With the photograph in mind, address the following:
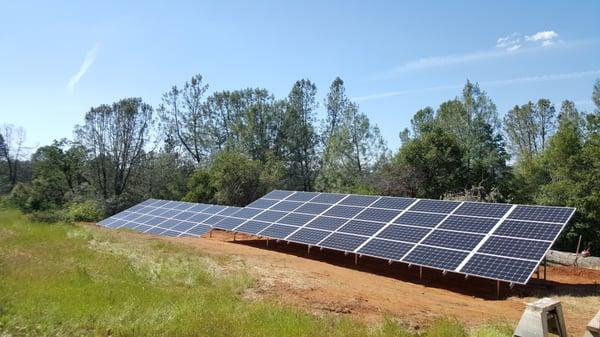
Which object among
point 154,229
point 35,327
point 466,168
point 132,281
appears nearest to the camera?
point 35,327

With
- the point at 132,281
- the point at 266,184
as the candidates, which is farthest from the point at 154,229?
the point at 132,281

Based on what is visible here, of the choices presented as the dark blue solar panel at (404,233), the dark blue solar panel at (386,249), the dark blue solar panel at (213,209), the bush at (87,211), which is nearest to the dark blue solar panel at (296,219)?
the dark blue solar panel at (404,233)

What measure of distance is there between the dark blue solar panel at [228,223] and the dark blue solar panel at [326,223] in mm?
4773

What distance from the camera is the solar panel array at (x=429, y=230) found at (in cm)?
1449

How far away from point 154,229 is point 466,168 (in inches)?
994

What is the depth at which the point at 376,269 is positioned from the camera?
1878 centimetres

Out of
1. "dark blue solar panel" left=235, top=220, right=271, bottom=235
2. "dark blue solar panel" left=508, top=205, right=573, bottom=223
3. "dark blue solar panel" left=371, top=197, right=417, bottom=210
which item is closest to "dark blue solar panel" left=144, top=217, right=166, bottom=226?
"dark blue solar panel" left=235, top=220, right=271, bottom=235

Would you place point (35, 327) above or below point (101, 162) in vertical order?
below

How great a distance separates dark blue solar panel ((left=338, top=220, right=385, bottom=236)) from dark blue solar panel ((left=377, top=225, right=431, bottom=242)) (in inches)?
20.3

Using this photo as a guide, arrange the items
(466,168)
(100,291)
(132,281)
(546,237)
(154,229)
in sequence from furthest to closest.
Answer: (466,168), (154,229), (546,237), (132,281), (100,291)

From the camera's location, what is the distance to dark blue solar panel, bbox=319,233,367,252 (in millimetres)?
18172

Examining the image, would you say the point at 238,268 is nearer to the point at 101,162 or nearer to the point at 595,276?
the point at 595,276

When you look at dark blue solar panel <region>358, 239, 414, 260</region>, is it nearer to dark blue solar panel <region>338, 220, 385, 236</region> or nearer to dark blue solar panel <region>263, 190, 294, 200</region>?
dark blue solar panel <region>338, 220, 385, 236</region>

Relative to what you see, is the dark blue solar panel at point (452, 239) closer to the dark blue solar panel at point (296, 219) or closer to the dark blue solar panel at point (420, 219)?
the dark blue solar panel at point (420, 219)
